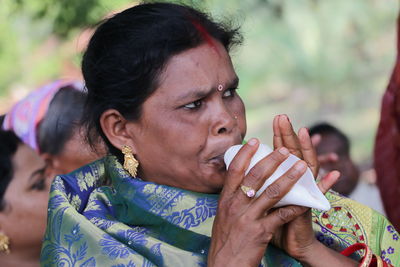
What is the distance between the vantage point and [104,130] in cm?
279

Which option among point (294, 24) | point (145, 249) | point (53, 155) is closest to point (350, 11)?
point (294, 24)

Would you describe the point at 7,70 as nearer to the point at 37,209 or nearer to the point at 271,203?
the point at 37,209

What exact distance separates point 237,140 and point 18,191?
5.87 feet

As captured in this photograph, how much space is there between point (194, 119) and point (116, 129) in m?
0.36

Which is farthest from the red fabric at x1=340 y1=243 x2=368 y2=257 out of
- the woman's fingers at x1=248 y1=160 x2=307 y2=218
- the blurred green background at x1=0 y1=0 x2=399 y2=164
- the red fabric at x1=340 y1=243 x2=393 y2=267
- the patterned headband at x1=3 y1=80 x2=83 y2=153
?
the blurred green background at x1=0 y1=0 x2=399 y2=164

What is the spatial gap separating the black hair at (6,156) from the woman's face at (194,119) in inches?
60.3

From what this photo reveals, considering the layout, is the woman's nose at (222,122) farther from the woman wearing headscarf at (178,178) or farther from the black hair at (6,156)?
the black hair at (6,156)

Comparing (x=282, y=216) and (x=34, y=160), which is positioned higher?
(x=282, y=216)

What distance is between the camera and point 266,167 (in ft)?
7.54

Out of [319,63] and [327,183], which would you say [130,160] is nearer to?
[327,183]

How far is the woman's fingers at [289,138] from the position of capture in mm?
2525

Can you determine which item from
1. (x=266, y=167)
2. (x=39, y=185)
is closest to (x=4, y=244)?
(x=39, y=185)

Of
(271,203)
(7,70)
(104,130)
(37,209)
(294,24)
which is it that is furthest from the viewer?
(294,24)

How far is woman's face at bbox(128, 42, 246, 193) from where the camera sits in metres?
2.55
